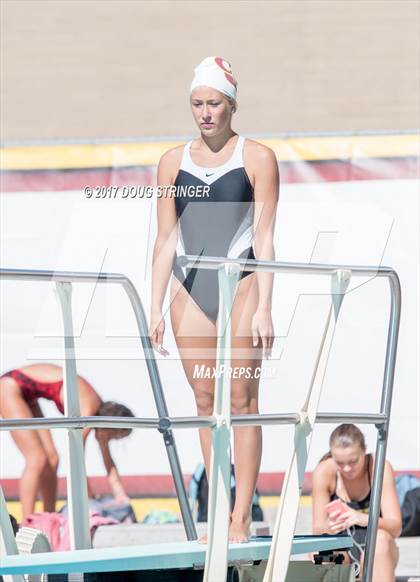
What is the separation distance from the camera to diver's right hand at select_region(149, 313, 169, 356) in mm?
3549

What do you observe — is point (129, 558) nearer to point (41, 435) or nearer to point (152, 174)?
point (41, 435)

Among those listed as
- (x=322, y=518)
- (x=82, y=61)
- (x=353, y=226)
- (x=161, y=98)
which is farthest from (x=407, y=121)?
(x=353, y=226)

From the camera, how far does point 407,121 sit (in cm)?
743

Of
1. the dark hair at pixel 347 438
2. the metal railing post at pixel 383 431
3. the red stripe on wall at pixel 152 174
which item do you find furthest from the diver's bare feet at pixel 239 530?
the red stripe on wall at pixel 152 174

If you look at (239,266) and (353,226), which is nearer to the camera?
(239,266)

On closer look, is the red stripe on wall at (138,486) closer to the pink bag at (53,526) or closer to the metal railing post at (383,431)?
the pink bag at (53,526)

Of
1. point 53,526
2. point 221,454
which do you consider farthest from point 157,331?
point 53,526

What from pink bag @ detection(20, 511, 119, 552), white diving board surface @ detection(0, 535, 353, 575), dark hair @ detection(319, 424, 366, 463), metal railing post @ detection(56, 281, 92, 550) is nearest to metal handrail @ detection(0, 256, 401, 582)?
metal railing post @ detection(56, 281, 92, 550)

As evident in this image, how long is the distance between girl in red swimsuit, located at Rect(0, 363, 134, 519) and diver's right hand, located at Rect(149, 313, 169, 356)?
5.84 feet

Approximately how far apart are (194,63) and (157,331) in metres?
4.29

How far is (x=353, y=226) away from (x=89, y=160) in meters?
3.55

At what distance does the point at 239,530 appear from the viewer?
3.68 metres

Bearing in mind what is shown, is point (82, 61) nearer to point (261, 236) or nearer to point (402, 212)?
point (402, 212)

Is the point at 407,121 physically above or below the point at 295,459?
above
